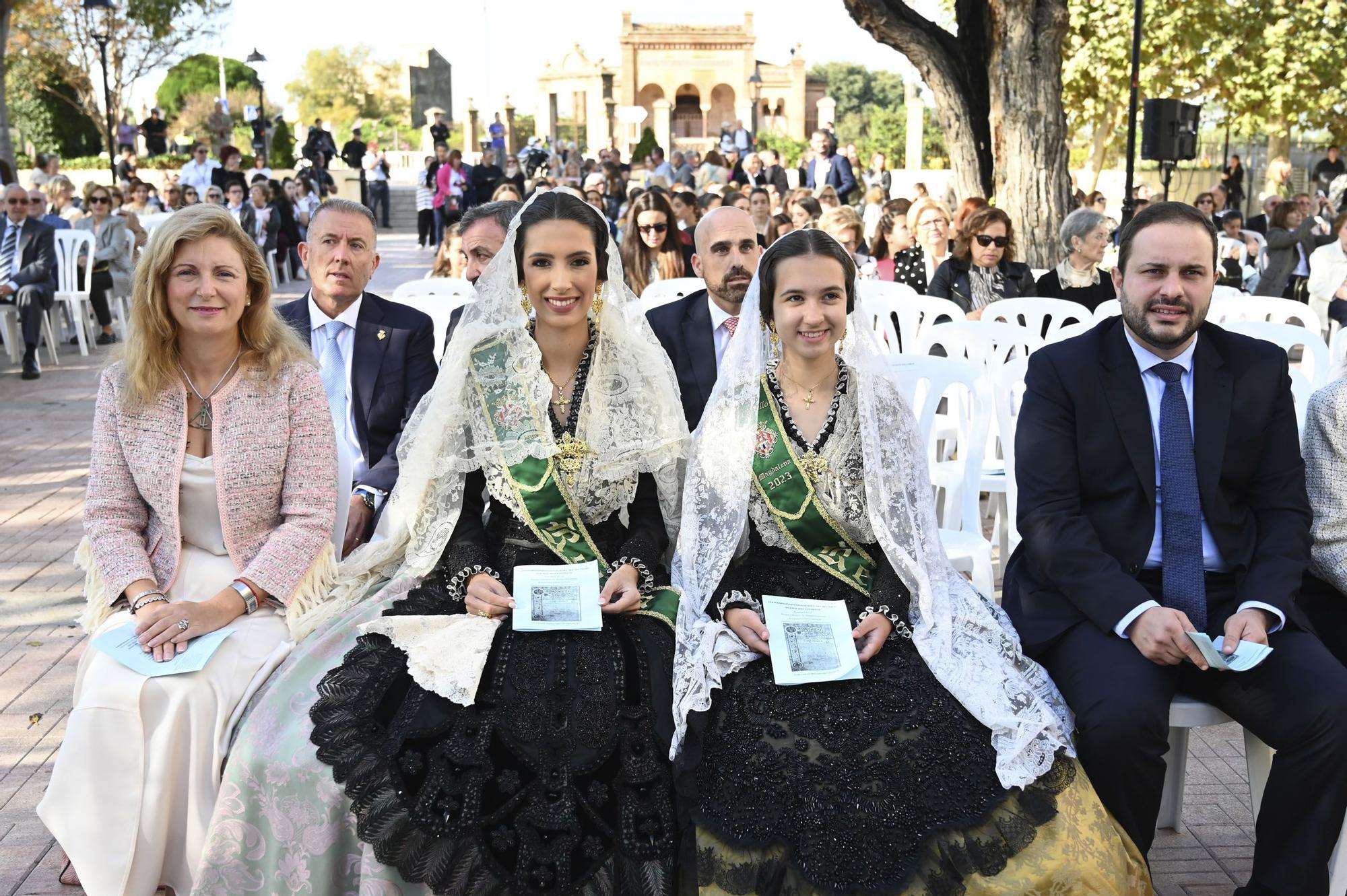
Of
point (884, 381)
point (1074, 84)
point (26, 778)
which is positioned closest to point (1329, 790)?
point (884, 381)

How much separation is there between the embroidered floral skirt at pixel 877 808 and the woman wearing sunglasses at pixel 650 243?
14.8 feet

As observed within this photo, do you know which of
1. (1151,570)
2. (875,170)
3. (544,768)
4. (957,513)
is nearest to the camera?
(544,768)

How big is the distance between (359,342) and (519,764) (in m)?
2.12

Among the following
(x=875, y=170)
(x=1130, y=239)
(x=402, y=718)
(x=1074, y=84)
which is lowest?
(x=402, y=718)

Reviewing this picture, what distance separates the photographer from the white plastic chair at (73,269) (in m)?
11.5

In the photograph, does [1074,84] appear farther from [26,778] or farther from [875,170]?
[26,778]

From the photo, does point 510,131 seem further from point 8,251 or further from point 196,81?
point 8,251

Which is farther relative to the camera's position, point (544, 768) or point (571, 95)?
point (571, 95)

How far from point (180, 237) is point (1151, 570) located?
2.72m

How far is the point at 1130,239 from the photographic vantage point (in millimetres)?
3256

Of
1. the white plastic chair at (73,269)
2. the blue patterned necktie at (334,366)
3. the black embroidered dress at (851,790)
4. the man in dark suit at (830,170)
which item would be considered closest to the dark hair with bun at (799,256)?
the black embroidered dress at (851,790)

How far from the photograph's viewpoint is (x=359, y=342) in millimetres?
4395

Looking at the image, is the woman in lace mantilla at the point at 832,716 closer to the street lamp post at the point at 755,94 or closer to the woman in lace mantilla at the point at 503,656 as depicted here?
the woman in lace mantilla at the point at 503,656

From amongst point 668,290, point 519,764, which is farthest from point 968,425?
point 519,764
